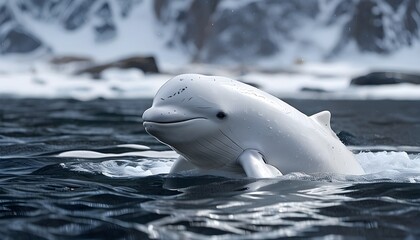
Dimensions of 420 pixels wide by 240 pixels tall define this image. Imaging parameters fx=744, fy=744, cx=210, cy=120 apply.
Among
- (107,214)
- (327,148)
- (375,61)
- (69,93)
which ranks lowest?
(107,214)

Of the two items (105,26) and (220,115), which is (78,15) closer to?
(105,26)

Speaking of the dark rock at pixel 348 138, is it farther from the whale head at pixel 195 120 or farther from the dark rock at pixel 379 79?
the dark rock at pixel 379 79

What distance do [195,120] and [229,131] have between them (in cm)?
28

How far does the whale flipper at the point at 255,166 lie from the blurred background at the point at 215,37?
33.8 metres

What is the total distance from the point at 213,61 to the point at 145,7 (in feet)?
66.6

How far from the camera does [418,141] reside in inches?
389

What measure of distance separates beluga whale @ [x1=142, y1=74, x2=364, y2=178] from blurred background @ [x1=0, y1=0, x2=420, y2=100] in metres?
33.4

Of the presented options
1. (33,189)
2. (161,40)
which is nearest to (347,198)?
(33,189)

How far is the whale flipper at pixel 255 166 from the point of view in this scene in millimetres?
5201

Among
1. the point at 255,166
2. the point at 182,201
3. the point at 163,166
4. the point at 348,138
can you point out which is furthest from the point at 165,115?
the point at 348,138

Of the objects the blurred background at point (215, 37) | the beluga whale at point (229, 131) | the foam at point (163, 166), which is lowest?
the foam at point (163, 166)

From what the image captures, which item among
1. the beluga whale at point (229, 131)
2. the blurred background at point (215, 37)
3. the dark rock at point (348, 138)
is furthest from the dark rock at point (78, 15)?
the beluga whale at point (229, 131)

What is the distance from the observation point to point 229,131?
5574 mm

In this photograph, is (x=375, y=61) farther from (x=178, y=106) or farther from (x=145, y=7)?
(x=178, y=106)
